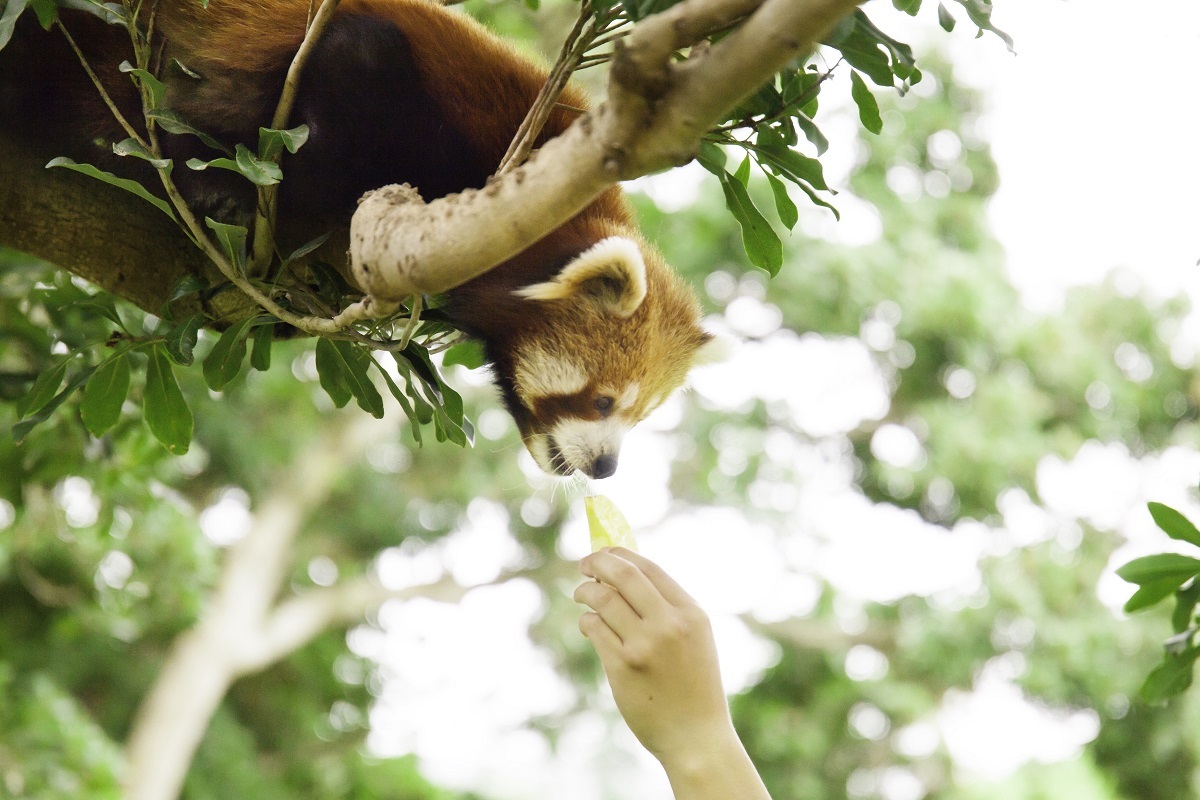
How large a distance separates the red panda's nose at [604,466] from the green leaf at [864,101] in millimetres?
843

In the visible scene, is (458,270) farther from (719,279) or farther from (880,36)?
(719,279)

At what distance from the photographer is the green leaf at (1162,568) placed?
5.06 ft

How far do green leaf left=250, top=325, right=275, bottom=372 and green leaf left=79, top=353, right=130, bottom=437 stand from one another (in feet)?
0.61

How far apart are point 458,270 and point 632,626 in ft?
1.57

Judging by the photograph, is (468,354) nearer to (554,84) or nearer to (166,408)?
(166,408)

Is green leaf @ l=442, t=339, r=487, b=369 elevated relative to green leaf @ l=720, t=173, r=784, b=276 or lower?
lower

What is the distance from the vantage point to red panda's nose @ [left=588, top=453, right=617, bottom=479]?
2.03 m

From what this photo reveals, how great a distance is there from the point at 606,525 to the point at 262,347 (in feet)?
1.91

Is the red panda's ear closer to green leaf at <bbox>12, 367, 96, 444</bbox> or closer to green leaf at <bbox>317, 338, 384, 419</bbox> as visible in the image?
green leaf at <bbox>317, 338, 384, 419</bbox>

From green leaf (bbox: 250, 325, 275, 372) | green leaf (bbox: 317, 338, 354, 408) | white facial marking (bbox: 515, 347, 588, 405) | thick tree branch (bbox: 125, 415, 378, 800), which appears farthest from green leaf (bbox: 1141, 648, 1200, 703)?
thick tree branch (bbox: 125, 415, 378, 800)

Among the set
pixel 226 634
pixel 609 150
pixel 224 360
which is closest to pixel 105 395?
pixel 224 360

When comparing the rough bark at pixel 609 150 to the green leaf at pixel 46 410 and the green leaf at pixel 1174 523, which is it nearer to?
the green leaf at pixel 46 410

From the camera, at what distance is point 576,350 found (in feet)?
6.34

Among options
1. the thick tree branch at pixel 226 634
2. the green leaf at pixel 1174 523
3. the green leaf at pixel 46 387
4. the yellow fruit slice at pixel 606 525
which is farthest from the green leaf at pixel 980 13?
the thick tree branch at pixel 226 634
